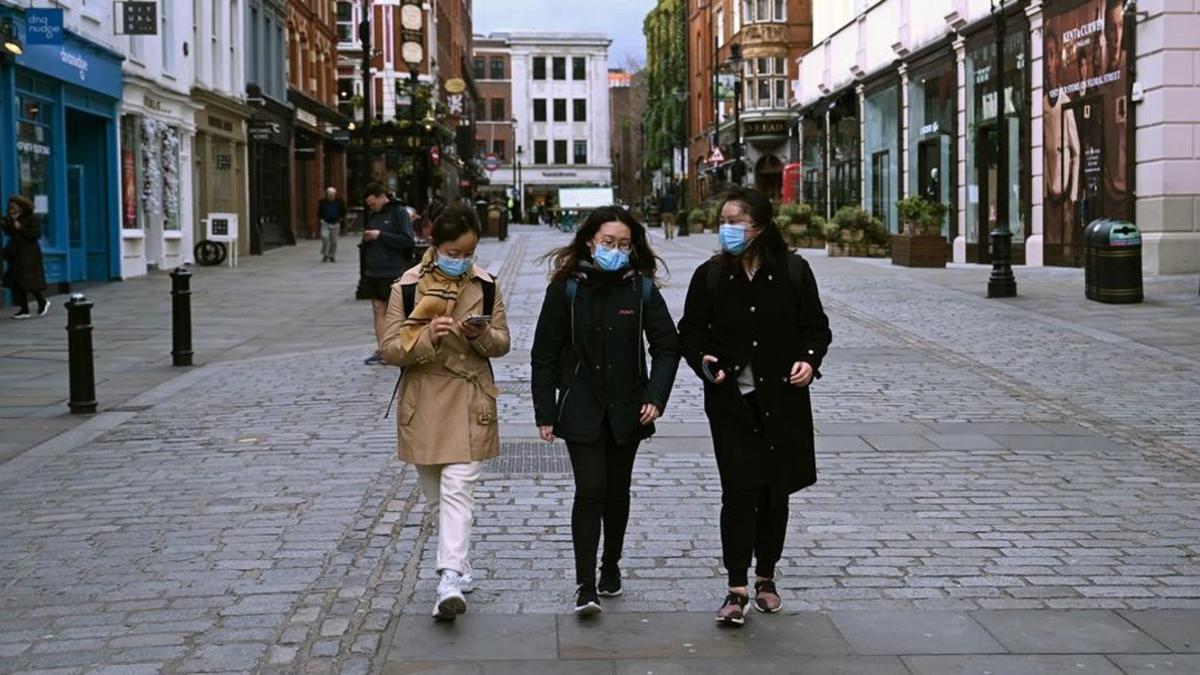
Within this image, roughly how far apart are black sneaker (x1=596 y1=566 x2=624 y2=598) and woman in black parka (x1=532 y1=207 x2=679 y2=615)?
0.24 metres

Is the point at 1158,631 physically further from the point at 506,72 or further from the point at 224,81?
the point at 506,72

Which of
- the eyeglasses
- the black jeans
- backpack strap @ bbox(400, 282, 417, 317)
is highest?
the eyeglasses

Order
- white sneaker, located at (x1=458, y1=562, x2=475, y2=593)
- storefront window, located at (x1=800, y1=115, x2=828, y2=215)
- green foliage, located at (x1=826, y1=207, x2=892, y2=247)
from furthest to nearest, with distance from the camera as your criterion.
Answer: storefront window, located at (x1=800, y1=115, x2=828, y2=215)
green foliage, located at (x1=826, y1=207, x2=892, y2=247)
white sneaker, located at (x1=458, y1=562, x2=475, y2=593)

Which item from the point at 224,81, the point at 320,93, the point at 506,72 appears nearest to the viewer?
the point at 224,81

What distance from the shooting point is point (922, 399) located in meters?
11.8

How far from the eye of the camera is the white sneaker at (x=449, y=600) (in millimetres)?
5574

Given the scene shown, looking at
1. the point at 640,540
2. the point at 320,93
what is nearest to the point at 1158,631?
the point at 640,540

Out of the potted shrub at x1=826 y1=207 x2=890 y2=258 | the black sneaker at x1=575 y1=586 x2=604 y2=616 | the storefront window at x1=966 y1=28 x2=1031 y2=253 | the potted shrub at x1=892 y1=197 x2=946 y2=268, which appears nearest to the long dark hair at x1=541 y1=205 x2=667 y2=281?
the black sneaker at x1=575 y1=586 x2=604 y2=616

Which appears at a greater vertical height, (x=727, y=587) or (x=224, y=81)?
(x=224, y=81)

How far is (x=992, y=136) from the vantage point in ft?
97.9

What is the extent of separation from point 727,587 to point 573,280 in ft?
4.67

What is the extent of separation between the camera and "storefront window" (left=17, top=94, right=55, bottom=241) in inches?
919

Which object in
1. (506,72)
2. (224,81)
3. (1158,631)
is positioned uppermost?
(506,72)

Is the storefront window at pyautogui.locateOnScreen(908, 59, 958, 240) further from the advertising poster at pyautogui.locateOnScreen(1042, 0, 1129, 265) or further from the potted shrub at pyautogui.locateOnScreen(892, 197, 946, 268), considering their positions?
the advertising poster at pyautogui.locateOnScreen(1042, 0, 1129, 265)
